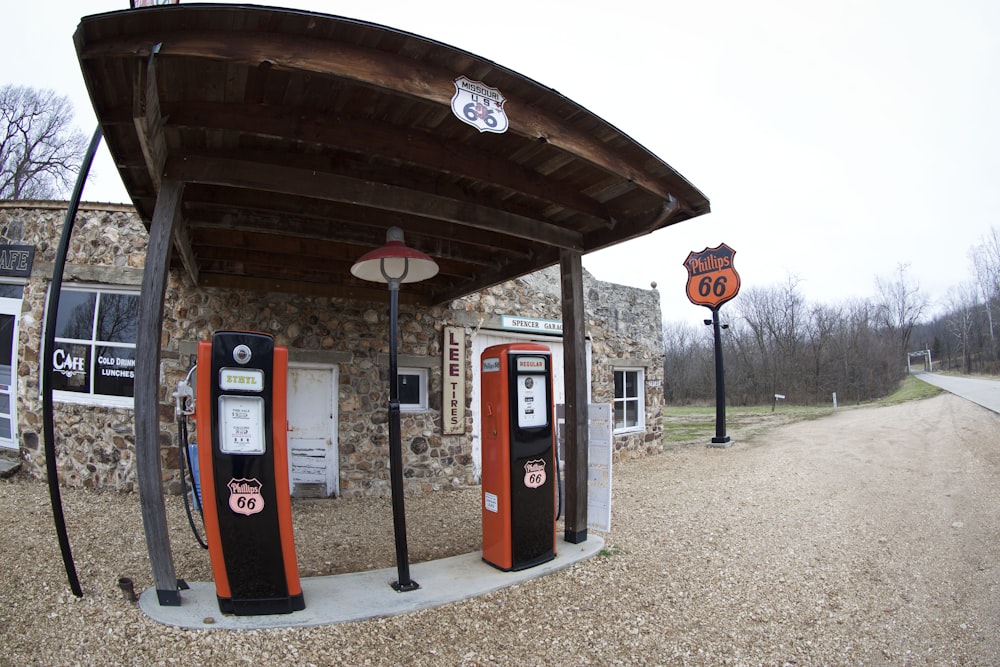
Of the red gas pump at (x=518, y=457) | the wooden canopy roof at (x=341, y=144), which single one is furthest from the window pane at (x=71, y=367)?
the red gas pump at (x=518, y=457)

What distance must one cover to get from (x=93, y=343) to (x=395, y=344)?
15.1ft

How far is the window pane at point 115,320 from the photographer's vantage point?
6172 millimetres

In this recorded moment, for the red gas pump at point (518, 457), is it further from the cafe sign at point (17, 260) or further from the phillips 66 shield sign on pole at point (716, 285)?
the phillips 66 shield sign on pole at point (716, 285)

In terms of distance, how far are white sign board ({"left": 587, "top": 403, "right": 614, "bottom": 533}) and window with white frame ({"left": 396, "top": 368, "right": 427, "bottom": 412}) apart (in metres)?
2.99

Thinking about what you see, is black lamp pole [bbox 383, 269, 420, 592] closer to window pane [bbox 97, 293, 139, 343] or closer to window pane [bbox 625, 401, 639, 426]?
window pane [bbox 97, 293, 139, 343]

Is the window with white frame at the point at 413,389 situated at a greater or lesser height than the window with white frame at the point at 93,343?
lesser

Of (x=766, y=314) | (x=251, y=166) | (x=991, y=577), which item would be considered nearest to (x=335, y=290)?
(x=251, y=166)

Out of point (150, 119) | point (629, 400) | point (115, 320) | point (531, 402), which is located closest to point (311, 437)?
point (115, 320)

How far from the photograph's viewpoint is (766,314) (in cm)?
3394

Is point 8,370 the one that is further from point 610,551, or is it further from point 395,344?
point 610,551

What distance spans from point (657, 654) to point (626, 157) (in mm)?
3155

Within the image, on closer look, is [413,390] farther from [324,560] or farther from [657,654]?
[657,654]

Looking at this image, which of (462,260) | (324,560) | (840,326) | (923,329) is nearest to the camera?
(324,560)

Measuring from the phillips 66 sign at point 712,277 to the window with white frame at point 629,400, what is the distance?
3.02 meters
